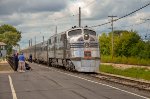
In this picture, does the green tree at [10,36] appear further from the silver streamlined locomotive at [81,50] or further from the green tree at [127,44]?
the silver streamlined locomotive at [81,50]

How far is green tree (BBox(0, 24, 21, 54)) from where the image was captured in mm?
148100

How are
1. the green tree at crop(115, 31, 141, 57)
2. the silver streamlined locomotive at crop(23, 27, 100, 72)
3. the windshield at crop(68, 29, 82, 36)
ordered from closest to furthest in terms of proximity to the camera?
the silver streamlined locomotive at crop(23, 27, 100, 72), the windshield at crop(68, 29, 82, 36), the green tree at crop(115, 31, 141, 57)

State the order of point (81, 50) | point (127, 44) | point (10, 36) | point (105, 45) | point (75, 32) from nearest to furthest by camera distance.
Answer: point (81, 50), point (75, 32), point (127, 44), point (105, 45), point (10, 36)

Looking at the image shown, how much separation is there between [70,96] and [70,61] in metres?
18.7

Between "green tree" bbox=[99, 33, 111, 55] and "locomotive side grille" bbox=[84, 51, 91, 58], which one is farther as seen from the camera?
"green tree" bbox=[99, 33, 111, 55]

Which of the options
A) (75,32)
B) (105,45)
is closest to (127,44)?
(105,45)

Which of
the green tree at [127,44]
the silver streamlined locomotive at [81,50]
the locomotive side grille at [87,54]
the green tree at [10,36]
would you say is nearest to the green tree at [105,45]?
the green tree at [127,44]

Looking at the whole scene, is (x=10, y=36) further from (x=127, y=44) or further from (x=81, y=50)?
(x=81, y=50)

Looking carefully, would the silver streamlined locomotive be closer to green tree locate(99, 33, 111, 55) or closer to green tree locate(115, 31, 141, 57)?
green tree locate(115, 31, 141, 57)

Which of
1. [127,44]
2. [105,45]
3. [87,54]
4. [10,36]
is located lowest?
[87,54]

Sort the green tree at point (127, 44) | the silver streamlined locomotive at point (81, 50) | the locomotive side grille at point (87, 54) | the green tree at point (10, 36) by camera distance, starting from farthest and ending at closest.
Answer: the green tree at point (10, 36), the green tree at point (127, 44), the locomotive side grille at point (87, 54), the silver streamlined locomotive at point (81, 50)

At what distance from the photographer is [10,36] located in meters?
153

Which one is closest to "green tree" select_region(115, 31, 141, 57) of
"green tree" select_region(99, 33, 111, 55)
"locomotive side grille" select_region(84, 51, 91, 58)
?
"green tree" select_region(99, 33, 111, 55)

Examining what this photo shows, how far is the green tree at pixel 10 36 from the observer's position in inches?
5831
